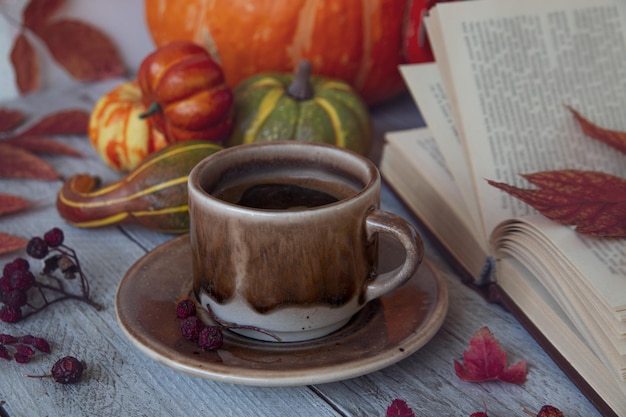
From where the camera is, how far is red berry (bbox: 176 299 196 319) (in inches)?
22.3

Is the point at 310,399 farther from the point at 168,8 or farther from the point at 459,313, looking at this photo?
the point at 168,8

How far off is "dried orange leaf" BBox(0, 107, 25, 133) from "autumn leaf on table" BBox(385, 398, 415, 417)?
771mm

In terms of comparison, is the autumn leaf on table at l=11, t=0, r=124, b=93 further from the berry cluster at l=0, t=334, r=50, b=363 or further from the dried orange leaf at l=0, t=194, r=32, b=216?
the berry cluster at l=0, t=334, r=50, b=363

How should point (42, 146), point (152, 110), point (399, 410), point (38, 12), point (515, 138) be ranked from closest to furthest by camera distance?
point (399, 410)
point (515, 138)
point (152, 110)
point (42, 146)
point (38, 12)

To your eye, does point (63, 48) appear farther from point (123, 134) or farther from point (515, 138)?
Answer: point (515, 138)

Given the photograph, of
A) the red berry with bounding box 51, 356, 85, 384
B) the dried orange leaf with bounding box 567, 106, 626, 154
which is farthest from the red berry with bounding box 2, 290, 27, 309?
the dried orange leaf with bounding box 567, 106, 626, 154

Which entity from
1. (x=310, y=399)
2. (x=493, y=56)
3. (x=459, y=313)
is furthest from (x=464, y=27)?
(x=310, y=399)

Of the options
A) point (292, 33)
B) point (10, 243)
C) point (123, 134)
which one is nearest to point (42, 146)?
point (123, 134)

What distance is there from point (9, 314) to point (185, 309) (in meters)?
0.17

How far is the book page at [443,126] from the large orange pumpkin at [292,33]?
0.19 m

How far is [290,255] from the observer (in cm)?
52

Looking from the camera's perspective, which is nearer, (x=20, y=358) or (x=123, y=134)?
(x=20, y=358)

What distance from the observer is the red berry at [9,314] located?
2.05 feet

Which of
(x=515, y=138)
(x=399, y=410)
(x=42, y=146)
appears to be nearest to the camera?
(x=399, y=410)
